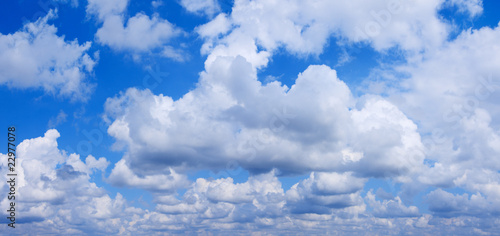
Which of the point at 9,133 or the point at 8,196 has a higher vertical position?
the point at 9,133

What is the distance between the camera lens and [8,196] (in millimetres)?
122250

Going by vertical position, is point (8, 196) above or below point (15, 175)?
below

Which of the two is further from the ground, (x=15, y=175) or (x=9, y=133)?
(x=9, y=133)

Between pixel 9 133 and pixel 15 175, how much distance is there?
19.3 meters

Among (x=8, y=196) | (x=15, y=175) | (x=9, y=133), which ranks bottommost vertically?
(x=8, y=196)

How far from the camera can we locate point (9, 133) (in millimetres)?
118438

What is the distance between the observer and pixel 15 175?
122 meters

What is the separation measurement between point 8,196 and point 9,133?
93.8 feet

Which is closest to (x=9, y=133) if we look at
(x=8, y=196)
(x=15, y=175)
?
(x=15, y=175)

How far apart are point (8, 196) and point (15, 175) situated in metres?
9.68

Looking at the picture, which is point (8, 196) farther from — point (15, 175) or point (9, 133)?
point (9, 133)
